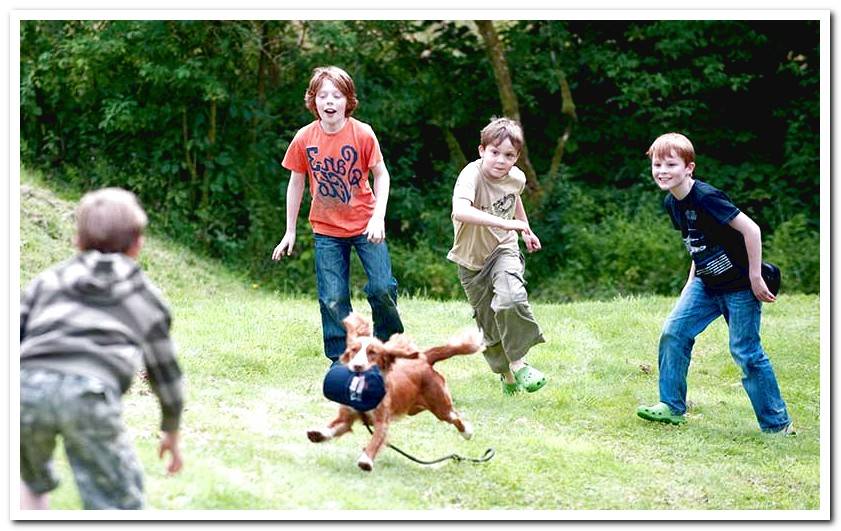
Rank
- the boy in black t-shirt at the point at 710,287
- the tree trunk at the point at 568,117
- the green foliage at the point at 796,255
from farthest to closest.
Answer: the tree trunk at the point at 568,117 → the green foliage at the point at 796,255 → the boy in black t-shirt at the point at 710,287

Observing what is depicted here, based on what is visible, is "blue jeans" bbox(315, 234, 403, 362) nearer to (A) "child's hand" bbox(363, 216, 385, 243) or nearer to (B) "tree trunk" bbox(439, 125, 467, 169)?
(A) "child's hand" bbox(363, 216, 385, 243)

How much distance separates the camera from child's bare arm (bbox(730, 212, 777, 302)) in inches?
244

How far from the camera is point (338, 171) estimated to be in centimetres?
656

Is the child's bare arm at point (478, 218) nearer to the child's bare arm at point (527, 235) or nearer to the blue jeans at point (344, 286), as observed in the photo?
the child's bare arm at point (527, 235)

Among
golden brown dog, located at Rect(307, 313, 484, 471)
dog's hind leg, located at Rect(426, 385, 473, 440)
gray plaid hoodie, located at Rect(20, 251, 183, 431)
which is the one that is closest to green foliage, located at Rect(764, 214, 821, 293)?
dog's hind leg, located at Rect(426, 385, 473, 440)

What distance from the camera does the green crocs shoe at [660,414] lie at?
6762 mm

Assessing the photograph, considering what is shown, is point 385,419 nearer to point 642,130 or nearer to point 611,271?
point 611,271

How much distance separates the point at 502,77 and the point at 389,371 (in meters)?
9.48

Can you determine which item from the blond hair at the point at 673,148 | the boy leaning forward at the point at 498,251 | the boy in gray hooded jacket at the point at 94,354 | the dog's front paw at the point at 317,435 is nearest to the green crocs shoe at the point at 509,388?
the boy leaning forward at the point at 498,251

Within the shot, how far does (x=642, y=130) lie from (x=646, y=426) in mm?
8685

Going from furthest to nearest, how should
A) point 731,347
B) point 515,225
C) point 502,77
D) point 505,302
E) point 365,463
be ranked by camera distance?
point 502,77 < point 505,302 < point 731,347 < point 515,225 < point 365,463

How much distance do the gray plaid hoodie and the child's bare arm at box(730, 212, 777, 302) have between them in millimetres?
3598

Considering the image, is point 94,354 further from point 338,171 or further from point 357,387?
point 338,171

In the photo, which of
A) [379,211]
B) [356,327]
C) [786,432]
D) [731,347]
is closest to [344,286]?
[379,211]
